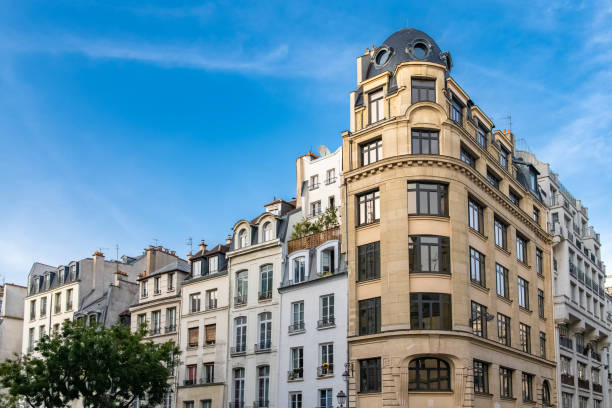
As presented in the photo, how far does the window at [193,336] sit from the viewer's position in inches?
2007

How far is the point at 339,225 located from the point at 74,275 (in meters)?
29.1

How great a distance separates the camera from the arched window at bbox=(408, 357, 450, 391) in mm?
37781

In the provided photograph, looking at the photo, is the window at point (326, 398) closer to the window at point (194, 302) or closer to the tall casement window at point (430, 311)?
the tall casement window at point (430, 311)

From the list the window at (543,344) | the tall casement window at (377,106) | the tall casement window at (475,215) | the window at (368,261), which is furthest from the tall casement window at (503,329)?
the tall casement window at (377,106)

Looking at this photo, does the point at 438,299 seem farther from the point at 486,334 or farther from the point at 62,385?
the point at 62,385

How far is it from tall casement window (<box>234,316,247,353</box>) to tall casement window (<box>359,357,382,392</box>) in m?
10.2

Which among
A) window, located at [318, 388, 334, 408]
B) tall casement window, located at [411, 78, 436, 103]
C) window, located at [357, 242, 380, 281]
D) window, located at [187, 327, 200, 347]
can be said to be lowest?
window, located at [318, 388, 334, 408]

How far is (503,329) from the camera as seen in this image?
44344mm

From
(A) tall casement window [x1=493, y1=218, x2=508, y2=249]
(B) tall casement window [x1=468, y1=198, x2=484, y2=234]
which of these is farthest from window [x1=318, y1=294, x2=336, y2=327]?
(A) tall casement window [x1=493, y1=218, x2=508, y2=249]

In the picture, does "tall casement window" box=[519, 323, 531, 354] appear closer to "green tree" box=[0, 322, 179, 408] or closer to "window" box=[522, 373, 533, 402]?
"window" box=[522, 373, 533, 402]

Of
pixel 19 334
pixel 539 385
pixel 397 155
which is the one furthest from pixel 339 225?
pixel 19 334

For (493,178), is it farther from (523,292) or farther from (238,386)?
(238,386)

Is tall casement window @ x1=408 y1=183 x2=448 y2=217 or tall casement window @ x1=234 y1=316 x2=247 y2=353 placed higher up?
tall casement window @ x1=408 y1=183 x2=448 y2=217

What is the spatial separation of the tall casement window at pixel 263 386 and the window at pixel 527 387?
14.9 metres
